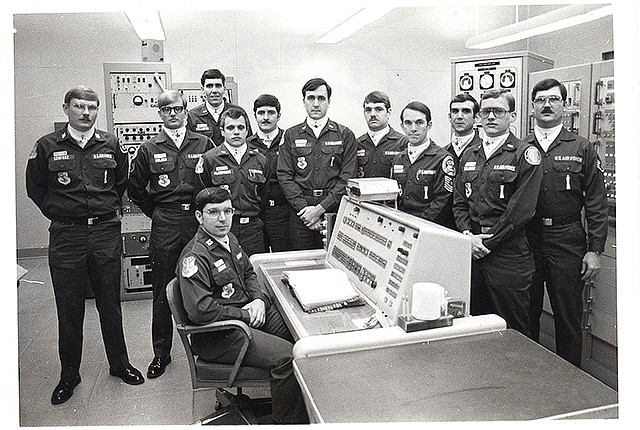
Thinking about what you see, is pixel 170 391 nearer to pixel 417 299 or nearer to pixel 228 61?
pixel 417 299

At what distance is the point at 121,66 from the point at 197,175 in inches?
49.9

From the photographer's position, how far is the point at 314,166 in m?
3.29

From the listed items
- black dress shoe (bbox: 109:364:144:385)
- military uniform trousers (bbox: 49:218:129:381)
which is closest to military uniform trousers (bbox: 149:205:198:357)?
black dress shoe (bbox: 109:364:144:385)

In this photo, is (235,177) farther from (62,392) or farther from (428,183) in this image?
(62,392)

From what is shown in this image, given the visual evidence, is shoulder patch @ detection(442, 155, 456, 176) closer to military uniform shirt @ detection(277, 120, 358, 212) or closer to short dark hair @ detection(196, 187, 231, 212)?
military uniform shirt @ detection(277, 120, 358, 212)

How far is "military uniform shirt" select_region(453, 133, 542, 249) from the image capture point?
8.35 ft

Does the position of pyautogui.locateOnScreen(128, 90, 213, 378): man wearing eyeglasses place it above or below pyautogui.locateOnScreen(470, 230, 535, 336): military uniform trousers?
above

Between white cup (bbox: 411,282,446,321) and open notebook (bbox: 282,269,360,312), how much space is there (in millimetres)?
348

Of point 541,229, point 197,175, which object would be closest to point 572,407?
point 541,229

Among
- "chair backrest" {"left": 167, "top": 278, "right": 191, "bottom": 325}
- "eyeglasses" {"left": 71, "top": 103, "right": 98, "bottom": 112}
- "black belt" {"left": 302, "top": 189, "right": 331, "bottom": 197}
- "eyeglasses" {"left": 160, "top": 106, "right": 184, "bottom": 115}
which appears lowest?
"chair backrest" {"left": 167, "top": 278, "right": 191, "bottom": 325}

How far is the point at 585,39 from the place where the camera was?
4.02m

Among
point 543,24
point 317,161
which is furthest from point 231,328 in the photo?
point 543,24

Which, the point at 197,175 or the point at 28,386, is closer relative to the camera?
the point at 28,386

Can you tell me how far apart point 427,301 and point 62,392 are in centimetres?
196
